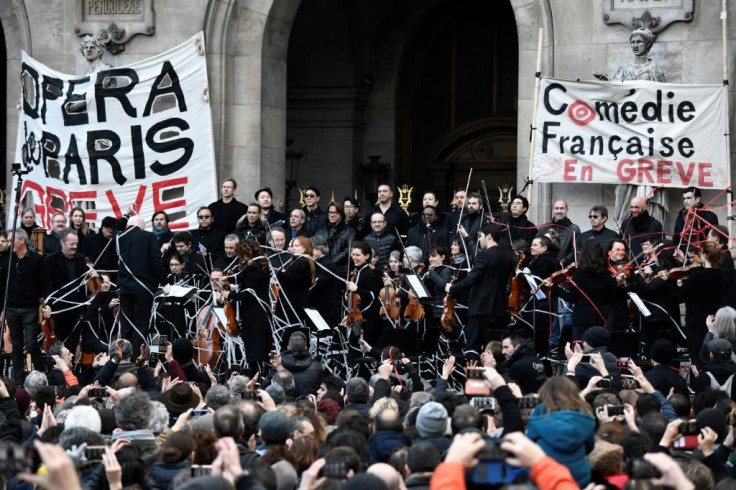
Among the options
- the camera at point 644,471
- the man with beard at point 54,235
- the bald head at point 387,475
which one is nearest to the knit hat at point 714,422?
the bald head at point 387,475

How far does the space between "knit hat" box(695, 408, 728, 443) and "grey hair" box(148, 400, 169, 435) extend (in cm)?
313

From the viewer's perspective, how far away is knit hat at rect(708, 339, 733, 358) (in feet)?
41.4

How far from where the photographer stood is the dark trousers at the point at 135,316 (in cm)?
1791

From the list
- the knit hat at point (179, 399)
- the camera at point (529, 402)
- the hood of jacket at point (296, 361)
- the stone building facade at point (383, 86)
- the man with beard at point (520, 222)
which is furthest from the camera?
the stone building facade at point (383, 86)

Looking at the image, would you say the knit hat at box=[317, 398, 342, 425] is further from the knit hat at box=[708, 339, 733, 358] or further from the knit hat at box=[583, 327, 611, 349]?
the knit hat at box=[708, 339, 733, 358]

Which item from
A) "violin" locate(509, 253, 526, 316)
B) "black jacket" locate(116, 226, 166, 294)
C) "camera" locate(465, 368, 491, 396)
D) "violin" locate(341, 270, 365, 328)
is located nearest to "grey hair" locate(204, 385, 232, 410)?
"camera" locate(465, 368, 491, 396)

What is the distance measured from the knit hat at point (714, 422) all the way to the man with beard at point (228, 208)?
10.8m

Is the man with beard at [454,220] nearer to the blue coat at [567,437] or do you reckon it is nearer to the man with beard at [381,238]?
the man with beard at [381,238]

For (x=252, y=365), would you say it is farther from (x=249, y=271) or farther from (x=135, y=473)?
(x=135, y=473)

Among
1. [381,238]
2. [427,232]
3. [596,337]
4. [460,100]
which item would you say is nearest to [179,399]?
[596,337]

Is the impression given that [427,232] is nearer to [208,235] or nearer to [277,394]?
[208,235]

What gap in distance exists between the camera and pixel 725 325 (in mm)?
13719

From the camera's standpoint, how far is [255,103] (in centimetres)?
2159

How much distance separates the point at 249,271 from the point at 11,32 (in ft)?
27.1
